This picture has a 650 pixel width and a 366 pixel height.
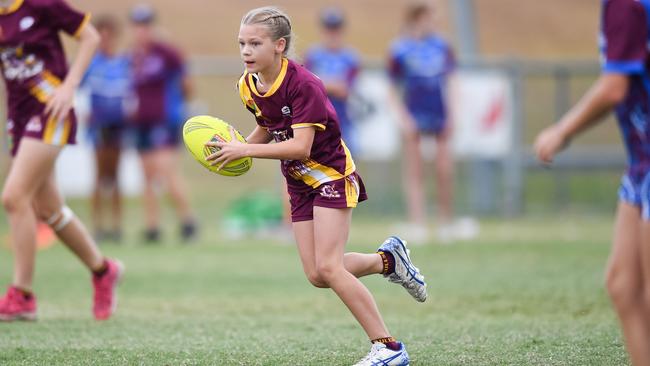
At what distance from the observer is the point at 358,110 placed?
46.1 feet

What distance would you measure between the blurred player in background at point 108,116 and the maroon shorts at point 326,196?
24.5 feet

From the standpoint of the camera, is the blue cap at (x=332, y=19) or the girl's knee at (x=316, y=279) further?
the blue cap at (x=332, y=19)

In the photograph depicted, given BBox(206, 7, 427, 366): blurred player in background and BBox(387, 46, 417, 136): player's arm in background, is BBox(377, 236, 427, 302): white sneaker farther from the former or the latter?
BBox(387, 46, 417, 136): player's arm in background

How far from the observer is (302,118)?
449 cm

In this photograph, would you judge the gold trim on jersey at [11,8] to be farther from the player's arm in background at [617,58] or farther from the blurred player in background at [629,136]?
the player's arm in background at [617,58]

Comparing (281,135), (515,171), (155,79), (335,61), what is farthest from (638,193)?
(515,171)

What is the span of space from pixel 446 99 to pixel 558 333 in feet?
20.6

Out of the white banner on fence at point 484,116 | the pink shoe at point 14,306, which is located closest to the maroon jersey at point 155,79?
the white banner on fence at point 484,116

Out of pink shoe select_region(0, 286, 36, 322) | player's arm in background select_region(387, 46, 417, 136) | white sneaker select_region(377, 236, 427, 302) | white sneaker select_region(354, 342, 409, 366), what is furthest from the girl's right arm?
player's arm in background select_region(387, 46, 417, 136)

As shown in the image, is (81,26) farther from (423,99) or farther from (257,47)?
(423,99)

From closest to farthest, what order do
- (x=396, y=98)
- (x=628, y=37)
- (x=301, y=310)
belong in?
(x=628, y=37) < (x=301, y=310) < (x=396, y=98)

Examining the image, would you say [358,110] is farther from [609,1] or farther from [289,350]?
[609,1]

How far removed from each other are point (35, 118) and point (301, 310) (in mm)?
2218

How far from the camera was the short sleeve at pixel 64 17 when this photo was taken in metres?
6.14
